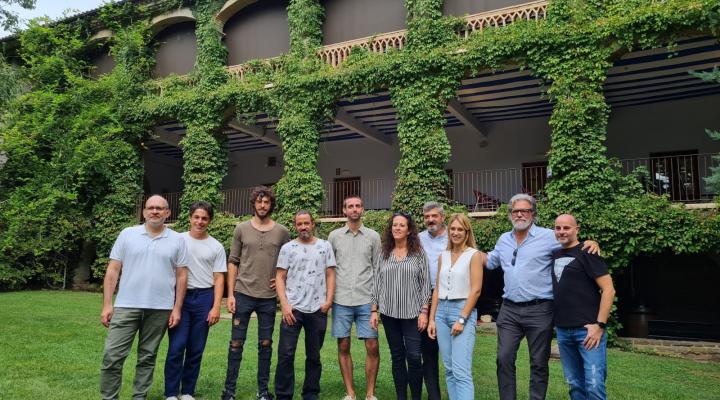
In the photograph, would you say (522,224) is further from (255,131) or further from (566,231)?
(255,131)

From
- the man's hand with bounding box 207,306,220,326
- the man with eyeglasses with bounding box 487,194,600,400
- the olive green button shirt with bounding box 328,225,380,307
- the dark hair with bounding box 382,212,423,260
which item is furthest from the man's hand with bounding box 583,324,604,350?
the man's hand with bounding box 207,306,220,326

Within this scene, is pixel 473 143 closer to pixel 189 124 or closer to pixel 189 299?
pixel 189 124

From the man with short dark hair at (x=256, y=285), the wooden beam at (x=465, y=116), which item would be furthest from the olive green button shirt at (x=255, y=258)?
the wooden beam at (x=465, y=116)

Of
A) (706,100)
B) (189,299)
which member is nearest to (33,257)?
(189,299)

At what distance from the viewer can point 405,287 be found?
4527 millimetres

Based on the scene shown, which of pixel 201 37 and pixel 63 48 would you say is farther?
pixel 63 48

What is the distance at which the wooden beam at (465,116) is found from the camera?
13.9 meters

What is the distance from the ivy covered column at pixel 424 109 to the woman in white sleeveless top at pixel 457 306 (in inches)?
294

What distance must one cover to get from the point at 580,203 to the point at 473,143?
677 centimetres

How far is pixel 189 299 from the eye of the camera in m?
4.72

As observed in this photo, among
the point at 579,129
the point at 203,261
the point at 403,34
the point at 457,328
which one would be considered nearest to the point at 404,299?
the point at 457,328

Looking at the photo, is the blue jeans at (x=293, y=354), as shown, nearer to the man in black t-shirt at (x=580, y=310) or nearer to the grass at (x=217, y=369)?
the grass at (x=217, y=369)

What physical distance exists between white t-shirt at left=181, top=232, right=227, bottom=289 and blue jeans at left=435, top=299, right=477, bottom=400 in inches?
85.1

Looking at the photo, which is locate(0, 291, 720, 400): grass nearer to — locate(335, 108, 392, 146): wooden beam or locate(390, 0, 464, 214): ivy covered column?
locate(390, 0, 464, 214): ivy covered column
